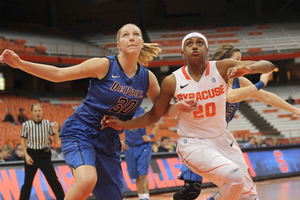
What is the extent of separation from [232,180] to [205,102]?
817 millimetres

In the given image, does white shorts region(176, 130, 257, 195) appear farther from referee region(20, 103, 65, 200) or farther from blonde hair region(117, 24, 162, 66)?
referee region(20, 103, 65, 200)

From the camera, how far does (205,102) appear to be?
3.53m

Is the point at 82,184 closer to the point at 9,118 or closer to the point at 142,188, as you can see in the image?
the point at 142,188

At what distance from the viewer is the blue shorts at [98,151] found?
10.9ft

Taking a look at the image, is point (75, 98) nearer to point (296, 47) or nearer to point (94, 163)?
point (296, 47)

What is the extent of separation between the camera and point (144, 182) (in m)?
6.93

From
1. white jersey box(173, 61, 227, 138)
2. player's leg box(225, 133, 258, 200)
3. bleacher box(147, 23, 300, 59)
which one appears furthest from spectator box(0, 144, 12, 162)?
bleacher box(147, 23, 300, 59)

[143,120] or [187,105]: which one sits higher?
[187,105]

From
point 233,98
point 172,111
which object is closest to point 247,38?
point 233,98

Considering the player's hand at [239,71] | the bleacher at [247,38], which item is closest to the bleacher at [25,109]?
the bleacher at [247,38]

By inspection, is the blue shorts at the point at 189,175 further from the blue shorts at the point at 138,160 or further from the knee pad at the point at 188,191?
the blue shorts at the point at 138,160

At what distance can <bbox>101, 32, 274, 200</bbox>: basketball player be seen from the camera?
11.2 feet

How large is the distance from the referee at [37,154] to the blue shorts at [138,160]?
1585mm

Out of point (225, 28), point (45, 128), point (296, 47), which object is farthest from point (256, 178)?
point (225, 28)
